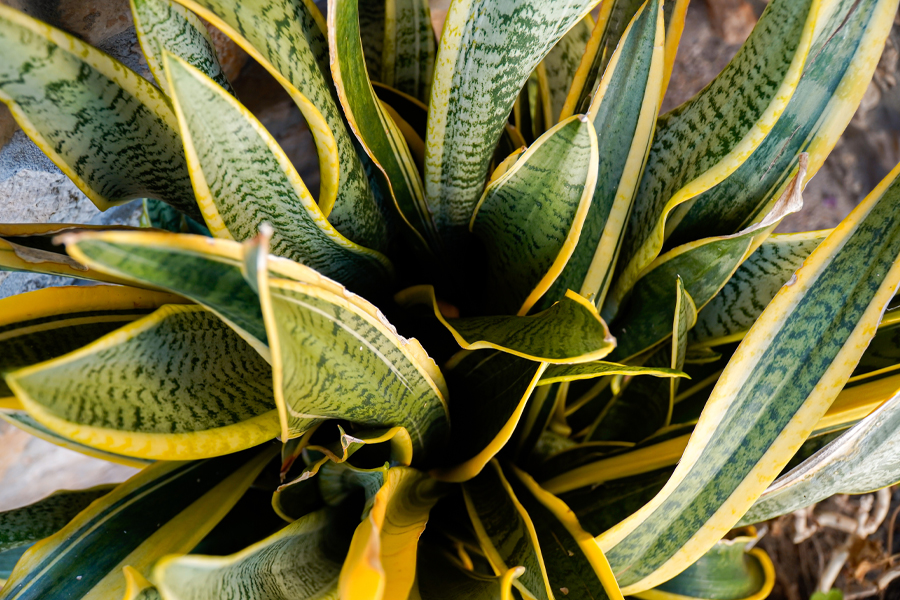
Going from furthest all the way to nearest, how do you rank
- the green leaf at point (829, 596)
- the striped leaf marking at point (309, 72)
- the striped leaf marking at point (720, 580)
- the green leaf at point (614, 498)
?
the green leaf at point (829, 596) → the striped leaf marking at point (720, 580) → the green leaf at point (614, 498) → the striped leaf marking at point (309, 72)

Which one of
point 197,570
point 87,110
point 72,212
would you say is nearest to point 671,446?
point 197,570

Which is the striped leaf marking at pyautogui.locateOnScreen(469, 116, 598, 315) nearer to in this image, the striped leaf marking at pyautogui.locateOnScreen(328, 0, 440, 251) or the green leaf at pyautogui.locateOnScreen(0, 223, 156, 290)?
the striped leaf marking at pyautogui.locateOnScreen(328, 0, 440, 251)

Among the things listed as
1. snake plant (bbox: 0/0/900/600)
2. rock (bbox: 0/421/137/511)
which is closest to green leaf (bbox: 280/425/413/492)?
snake plant (bbox: 0/0/900/600)

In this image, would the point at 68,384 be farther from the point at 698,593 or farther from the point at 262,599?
the point at 698,593

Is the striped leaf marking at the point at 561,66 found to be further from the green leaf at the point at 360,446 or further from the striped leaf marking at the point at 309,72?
the green leaf at the point at 360,446

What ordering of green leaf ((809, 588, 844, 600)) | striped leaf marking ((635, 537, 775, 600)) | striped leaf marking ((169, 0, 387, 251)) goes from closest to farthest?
1. striped leaf marking ((169, 0, 387, 251))
2. striped leaf marking ((635, 537, 775, 600))
3. green leaf ((809, 588, 844, 600))

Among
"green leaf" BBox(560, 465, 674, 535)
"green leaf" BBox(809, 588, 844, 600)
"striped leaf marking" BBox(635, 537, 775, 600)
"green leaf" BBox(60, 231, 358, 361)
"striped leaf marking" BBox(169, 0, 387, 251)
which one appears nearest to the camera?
"green leaf" BBox(60, 231, 358, 361)

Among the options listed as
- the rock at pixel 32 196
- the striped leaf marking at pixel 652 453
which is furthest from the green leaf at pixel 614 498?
the rock at pixel 32 196
